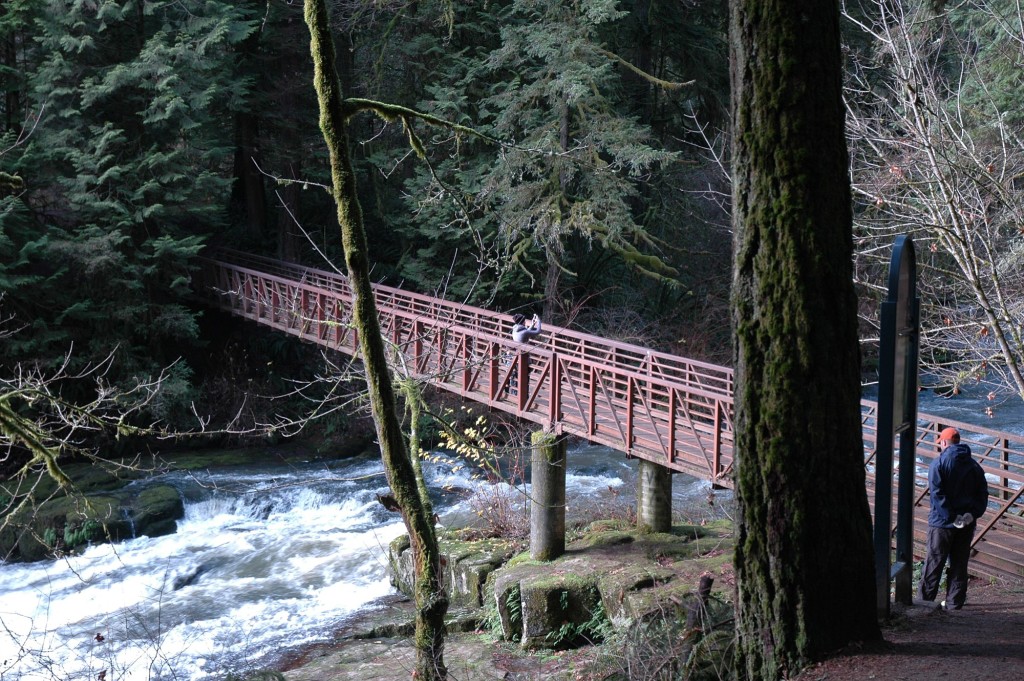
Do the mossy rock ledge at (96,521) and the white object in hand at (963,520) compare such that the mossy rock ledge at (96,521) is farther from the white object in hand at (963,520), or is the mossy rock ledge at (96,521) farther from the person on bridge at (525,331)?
the white object in hand at (963,520)

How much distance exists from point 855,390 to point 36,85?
60.0 ft

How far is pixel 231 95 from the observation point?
68.1 feet

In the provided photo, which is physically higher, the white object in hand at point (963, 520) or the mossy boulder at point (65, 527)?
the white object in hand at point (963, 520)

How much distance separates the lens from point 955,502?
23.8 feet

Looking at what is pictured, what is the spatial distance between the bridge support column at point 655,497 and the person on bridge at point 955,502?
447cm

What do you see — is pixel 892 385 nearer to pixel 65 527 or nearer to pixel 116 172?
pixel 65 527

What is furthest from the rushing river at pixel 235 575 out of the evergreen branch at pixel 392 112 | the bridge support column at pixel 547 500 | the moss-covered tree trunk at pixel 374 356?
the evergreen branch at pixel 392 112

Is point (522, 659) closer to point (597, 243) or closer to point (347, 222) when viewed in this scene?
point (347, 222)

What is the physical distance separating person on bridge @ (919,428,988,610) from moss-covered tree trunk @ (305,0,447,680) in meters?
3.89

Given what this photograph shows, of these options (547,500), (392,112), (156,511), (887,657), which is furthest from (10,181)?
(156,511)

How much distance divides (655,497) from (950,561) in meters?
4.63

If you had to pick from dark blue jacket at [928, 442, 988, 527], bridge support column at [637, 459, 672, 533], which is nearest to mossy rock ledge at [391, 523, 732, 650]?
bridge support column at [637, 459, 672, 533]

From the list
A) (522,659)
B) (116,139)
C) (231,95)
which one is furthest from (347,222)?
(231,95)

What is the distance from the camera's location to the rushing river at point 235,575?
11.3 meters
